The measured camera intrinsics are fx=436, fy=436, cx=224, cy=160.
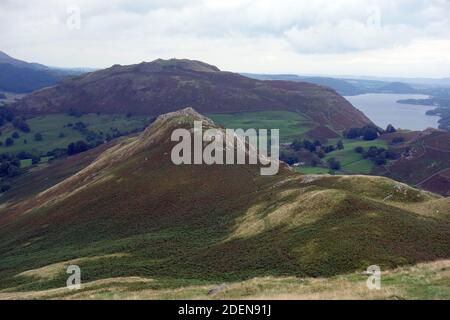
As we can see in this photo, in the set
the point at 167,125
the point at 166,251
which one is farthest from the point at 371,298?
the point at 167,125

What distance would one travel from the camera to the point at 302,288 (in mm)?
39594

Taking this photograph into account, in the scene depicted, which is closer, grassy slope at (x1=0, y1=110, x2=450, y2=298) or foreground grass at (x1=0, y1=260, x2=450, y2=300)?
foreground grass at (x1=0, y1=260, x2=450, y2=300)

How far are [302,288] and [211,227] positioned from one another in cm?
4392

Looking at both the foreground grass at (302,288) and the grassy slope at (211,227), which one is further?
the grassy slope at (211,227)

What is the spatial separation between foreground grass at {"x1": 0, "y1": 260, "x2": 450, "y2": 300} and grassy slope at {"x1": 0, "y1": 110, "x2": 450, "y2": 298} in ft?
11.3

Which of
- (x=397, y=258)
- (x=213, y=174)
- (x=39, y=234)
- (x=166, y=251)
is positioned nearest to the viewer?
(x=397, y=258)

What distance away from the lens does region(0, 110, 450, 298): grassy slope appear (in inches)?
2135

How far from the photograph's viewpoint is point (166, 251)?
72062mm

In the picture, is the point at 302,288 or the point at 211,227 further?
the point at 211,227

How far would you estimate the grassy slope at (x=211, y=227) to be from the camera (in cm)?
5422

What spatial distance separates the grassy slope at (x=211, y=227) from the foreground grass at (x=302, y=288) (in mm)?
3454

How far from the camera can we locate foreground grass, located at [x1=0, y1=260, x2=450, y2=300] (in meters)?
33.7
